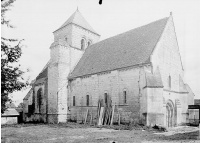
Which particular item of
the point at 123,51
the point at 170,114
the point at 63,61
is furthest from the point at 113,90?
the point at 63,61

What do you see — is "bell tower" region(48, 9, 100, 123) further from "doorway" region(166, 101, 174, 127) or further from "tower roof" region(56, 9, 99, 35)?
"doorway" region(166, 101, 174, 127)

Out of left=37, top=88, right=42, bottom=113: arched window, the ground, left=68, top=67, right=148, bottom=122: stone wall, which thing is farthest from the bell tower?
the ground

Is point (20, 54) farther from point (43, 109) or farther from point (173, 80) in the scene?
point (43, 109)

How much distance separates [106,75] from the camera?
2575cm

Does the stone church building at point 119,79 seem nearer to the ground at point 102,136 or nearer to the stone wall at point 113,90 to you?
the stone wall at point 113,90

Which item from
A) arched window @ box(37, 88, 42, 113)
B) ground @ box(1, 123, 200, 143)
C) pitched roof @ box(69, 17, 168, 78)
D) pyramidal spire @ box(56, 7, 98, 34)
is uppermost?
pyramidal spire @ box(56, 7, 98, 34)

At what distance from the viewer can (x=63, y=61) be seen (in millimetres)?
30891

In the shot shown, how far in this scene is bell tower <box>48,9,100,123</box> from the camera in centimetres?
2936

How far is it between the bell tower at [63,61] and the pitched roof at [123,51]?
141 cm

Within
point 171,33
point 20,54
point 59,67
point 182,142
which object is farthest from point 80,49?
point 20,54

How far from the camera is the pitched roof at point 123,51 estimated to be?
2366 cm

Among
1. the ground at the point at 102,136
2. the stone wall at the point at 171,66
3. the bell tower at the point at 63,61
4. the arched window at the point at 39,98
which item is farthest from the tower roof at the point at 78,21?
the ground at the point at 102,136

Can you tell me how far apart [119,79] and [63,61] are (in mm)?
10294

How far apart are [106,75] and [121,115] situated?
203 inches
